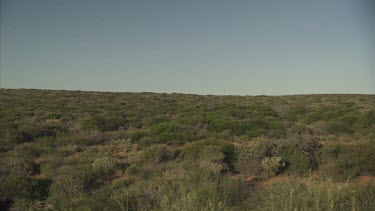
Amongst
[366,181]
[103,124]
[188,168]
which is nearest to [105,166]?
[188,168]

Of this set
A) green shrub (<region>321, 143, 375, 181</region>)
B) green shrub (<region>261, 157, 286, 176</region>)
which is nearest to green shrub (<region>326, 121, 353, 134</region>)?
green shrub (<region>321, 143, 375, 181</region>)

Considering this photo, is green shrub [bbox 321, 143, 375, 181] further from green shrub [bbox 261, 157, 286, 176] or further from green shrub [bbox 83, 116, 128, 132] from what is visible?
green shrub [bbox 83, 116, 128, 132]

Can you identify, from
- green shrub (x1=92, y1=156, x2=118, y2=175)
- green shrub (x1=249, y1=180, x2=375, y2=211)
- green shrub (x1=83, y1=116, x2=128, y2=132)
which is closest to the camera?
green shrub (x1=249, y1=180, x2=375, y2=211)

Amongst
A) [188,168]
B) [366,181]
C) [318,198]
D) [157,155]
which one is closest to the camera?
[318,198]

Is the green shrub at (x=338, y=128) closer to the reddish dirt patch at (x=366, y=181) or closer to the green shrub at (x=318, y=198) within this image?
the reddish dirt patch at (x=366, y=181)

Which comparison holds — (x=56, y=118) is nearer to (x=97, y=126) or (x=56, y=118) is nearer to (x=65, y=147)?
(x=97, y=126)

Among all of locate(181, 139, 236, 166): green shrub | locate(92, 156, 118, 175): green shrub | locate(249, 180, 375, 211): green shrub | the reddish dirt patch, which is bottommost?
locate(92, 156, 118, 175): green shrub

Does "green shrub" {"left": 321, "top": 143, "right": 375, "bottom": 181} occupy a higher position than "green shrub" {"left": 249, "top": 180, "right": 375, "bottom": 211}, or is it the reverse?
"green shrub" {"left": 249, "top": 180, "right": 375, "bottom": 211}

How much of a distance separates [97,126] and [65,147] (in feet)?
15.9

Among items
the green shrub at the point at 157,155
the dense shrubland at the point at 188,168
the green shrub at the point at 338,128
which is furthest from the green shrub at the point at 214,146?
the green shrub at the point at 338,128

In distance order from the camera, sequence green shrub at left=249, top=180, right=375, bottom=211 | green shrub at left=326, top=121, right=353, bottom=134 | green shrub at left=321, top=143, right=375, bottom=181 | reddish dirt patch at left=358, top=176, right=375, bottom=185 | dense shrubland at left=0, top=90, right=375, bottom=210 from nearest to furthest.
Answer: green shrub at left=249, top=180, right=375, bottom=211 < dense shrubland at left=0, top=90, right=375, bottom=210 < reddish dirt patch at left=358, top=176, right=375, bottom=185 < green shrub at left=321, top=143, right=375, bottom=181 < green shrub at left=326, top=121, right=353, bottom=134

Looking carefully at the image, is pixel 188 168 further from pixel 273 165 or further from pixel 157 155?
pixel 157 155

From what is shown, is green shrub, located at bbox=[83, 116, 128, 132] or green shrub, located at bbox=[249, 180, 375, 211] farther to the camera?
green shrub, located at bbox=[83, 116, 128, 132]

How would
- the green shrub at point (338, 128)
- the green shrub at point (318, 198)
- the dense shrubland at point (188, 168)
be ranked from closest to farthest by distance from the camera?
the green shrub at point (318, 198), the dense shrubland at point (188, 168), the green shrub at point (338, 128)
